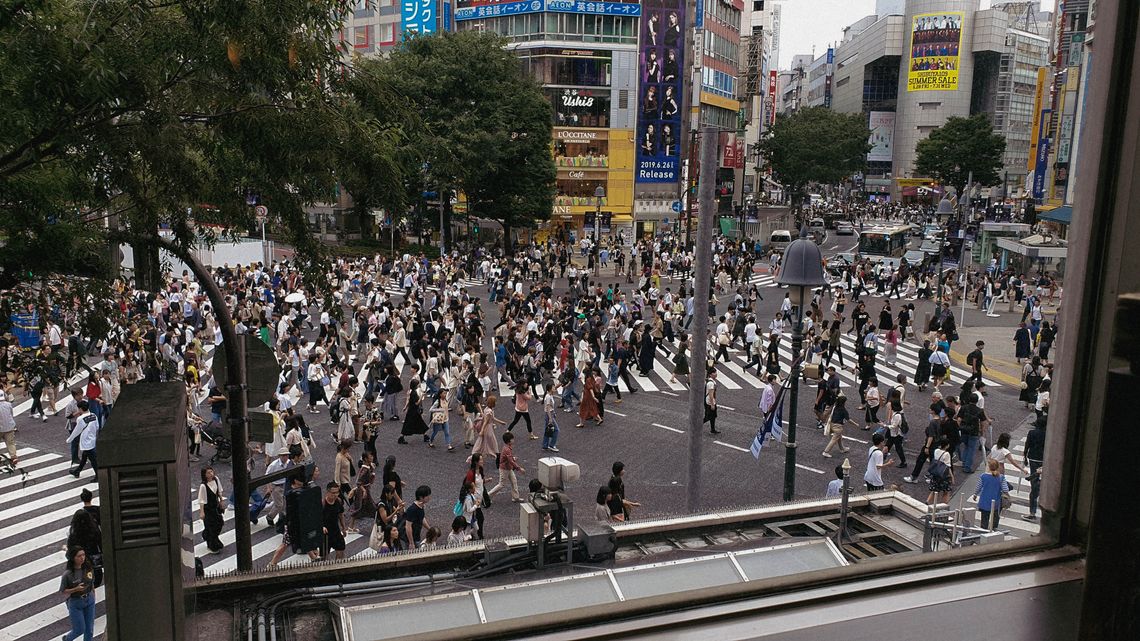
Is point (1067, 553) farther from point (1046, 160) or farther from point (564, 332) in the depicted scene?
point (1046, 160)

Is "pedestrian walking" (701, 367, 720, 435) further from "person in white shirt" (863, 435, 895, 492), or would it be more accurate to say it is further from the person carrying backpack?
the person carrying backpack

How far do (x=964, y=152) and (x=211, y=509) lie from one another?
71.1 meters

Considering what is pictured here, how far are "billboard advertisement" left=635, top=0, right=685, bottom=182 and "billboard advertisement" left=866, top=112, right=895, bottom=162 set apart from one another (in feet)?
182

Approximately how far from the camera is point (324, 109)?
7.07 m

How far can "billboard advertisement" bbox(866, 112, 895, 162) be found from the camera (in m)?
104

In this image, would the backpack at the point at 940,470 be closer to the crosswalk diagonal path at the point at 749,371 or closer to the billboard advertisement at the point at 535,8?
the crosswalk diagonal path at the point at 749,371

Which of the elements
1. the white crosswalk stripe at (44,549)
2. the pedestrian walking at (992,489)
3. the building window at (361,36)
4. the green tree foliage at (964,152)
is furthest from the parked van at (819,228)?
the white crosswalk stripe at (44,549)

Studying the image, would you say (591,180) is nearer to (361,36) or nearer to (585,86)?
(585,86)

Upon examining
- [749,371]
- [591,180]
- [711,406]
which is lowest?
[749,371]

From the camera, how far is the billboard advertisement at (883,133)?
10444cm

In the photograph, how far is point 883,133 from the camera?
105 metres

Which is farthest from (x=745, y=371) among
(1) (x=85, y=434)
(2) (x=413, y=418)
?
(1) (x=85, y=434)

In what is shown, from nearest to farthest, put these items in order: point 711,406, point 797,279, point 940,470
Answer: point 797,279 → point 940,470 → point 711,406

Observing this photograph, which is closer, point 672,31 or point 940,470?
point 940,470
